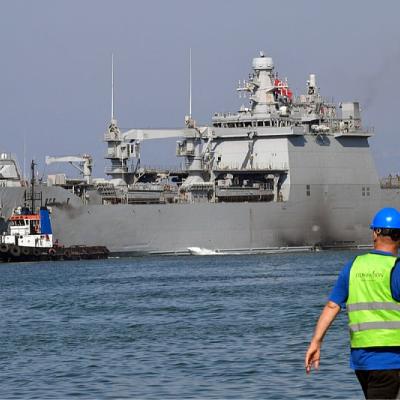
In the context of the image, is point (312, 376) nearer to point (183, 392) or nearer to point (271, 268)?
point (183, 392)

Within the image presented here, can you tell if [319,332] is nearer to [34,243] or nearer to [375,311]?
[375,311]

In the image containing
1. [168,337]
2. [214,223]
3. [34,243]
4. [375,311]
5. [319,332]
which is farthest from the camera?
[214,223]

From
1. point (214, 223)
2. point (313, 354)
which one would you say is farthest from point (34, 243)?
point (313, 354)

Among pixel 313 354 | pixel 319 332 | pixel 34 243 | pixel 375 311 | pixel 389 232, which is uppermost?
pixel 389 232

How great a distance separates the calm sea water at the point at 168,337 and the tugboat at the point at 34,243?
13.2 meters

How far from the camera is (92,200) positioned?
61.2 metres

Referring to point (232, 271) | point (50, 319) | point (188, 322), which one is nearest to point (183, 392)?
point (188, 322)

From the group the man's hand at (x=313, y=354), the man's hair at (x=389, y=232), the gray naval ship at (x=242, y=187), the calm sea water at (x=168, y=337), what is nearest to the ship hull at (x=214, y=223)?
the gray naval ship at (x=242, y=187)

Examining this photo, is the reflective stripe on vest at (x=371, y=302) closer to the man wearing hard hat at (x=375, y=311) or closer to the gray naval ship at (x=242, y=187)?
the man wearing hard hat at (x=375, y=311)

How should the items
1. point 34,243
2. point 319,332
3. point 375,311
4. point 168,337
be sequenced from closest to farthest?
point 319,332, point 375,311, point 168,337, point 34,243

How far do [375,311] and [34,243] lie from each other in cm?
5171

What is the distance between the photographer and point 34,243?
58.2 meters

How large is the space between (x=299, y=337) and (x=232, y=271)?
25.9 metres

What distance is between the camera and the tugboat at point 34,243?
187ft
